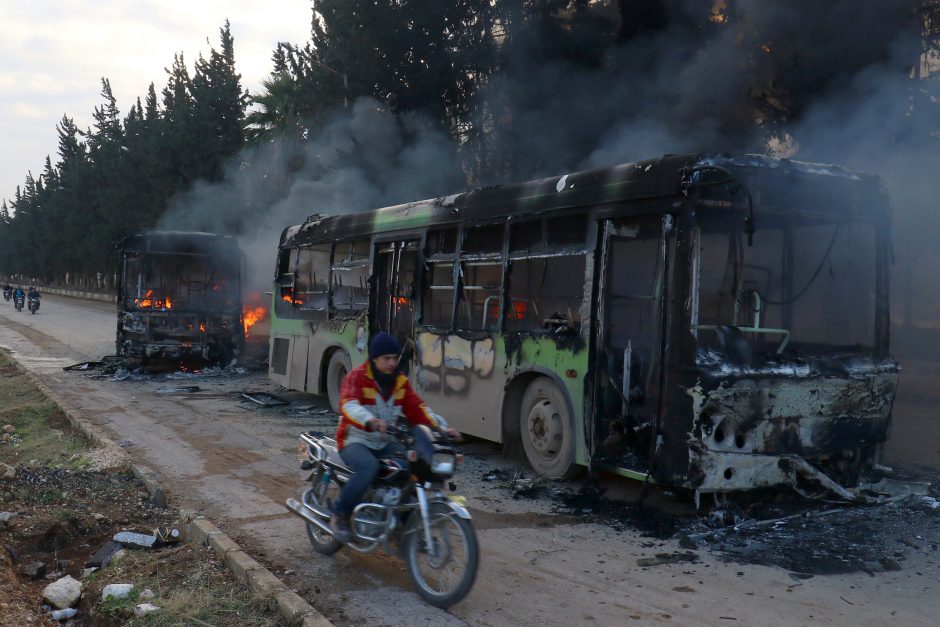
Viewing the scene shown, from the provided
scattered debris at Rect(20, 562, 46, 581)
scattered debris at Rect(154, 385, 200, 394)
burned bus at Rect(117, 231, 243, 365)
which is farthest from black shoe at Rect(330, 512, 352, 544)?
burned bus at Rect(117, 231, 243, 365)

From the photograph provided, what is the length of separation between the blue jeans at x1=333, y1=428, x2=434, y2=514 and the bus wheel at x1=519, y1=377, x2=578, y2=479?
256 centimetres

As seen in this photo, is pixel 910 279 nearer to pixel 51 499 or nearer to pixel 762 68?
pixel 762 68

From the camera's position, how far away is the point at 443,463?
464 cm

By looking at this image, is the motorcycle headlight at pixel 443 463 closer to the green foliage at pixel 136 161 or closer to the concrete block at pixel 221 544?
the concrete block at pixel 221 544

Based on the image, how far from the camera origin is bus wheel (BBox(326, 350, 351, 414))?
11.5m

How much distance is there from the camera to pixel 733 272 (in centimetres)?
629

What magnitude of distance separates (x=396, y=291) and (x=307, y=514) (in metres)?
4.93

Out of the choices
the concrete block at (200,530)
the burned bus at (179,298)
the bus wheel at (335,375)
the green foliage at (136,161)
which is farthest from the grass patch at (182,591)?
the green foliage at (136,161)

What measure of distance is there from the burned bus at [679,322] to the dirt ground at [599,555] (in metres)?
0.38

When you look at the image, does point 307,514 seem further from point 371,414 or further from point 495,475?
point 495,475

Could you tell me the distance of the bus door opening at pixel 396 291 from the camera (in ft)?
31.8

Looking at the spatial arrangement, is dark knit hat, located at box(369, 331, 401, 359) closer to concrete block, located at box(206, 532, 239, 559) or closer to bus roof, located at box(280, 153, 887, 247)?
concrete block, located at box(206, 532, 239, 559)

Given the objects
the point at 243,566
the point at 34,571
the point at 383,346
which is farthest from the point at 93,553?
the point at 383,346

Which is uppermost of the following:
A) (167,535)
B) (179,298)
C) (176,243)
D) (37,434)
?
(176,243)
